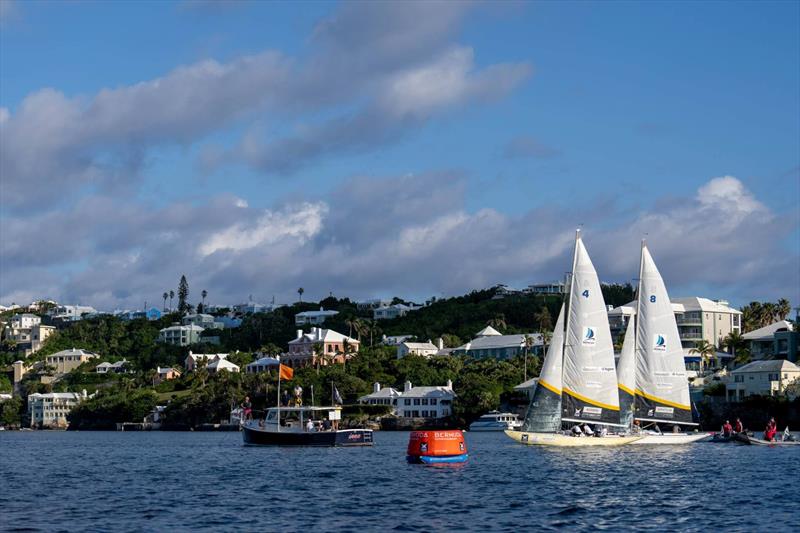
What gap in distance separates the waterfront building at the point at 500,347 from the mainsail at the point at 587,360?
327 feet

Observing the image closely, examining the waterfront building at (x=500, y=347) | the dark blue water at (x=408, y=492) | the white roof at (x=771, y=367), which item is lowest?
the dark blue water at (x=408, y=492)

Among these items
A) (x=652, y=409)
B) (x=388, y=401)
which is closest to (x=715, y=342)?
(x=388, y=401)

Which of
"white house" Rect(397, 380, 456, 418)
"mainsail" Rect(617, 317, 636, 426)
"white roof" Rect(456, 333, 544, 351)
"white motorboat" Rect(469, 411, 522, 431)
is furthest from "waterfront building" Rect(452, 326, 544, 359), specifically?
"mainsail" Rect(617, 317, 636, 426)

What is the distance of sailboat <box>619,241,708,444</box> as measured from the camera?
88938mm

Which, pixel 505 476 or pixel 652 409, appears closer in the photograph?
pixel 505 476

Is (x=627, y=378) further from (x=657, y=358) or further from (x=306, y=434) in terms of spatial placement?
(x=306, y=434)

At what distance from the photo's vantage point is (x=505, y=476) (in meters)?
59.7

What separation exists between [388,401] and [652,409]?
77.2m

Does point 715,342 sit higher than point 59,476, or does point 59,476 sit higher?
point 715,342

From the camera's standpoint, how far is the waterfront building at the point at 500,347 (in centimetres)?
18812

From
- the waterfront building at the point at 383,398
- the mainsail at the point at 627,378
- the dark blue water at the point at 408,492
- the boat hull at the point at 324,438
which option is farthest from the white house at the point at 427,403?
the dark blue water at the point at 408,492

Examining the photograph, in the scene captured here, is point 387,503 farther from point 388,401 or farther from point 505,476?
point 388,401

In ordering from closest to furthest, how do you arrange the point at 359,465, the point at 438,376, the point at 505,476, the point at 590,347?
the point at 505,476, the point at 359,465, the point at 590,347, the point at 438,376

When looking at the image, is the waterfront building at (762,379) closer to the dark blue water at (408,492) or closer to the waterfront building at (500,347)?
the waterfront building at (500,347)
